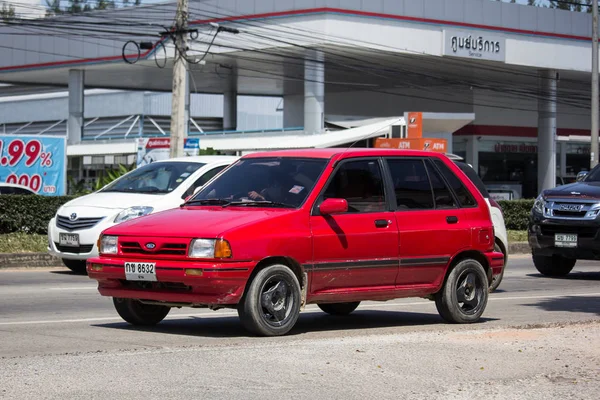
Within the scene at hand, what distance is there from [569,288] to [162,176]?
6.53 meters

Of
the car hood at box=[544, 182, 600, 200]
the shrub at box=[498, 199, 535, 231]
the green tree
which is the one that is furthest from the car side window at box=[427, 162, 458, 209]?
the green tree

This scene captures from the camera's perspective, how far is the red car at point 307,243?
9.15 meters

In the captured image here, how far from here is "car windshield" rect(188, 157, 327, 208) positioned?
32.2 feet

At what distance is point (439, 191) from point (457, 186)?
269 millimetres

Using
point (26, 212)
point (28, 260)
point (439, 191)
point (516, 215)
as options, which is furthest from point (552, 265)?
point (516, 215)

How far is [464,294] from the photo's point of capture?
10797 millimetres

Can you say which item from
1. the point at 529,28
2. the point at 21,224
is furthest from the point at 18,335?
the point at 529,28

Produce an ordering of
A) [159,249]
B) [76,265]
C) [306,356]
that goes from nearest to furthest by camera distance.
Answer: [306,356]
[159,249]
[76,265]

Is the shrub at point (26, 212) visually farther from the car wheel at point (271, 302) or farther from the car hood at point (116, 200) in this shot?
the car wheel at point (271, 302)

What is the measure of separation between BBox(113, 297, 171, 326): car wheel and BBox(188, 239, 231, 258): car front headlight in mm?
1159

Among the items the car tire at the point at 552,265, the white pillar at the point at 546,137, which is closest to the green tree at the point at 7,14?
the white pillar at the point at 546,137

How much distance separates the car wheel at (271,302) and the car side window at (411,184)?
1.53m

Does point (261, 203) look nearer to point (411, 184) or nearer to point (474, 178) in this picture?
point (411, 184)

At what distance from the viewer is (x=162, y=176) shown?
17.5 m
